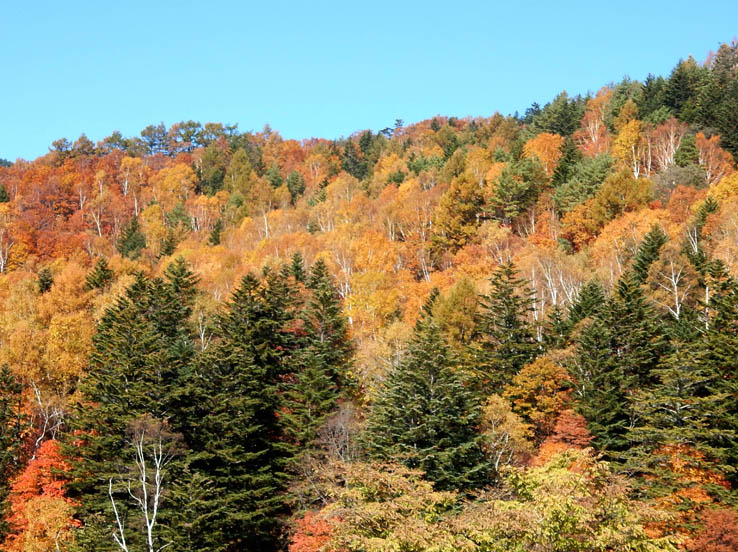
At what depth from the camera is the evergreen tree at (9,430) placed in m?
34.6

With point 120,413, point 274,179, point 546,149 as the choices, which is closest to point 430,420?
point 120,413

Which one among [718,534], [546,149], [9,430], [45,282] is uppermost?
[546,149]

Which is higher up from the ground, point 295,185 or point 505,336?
point 295,185

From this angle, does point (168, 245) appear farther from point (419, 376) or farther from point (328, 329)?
point (419, 376)

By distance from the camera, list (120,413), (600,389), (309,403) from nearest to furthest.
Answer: (600,389) → (120,413) → (309,403)

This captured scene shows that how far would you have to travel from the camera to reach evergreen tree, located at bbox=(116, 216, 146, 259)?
80681 millimetres

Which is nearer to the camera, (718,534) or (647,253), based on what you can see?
(718,534)

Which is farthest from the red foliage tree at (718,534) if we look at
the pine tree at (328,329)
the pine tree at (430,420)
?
the pine tree at (328,329)

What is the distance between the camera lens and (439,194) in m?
73.3

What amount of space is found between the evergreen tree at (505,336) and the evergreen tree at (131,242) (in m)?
49.6

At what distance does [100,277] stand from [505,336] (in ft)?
122

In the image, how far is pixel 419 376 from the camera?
111 feet

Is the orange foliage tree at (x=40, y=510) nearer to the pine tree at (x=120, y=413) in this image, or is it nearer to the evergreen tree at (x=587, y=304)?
the pine tree at (x=120, y=413)

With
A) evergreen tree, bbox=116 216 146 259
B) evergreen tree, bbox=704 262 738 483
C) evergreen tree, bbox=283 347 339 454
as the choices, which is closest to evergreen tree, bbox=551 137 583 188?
evergreen tree, bbox=704 262 738 483
